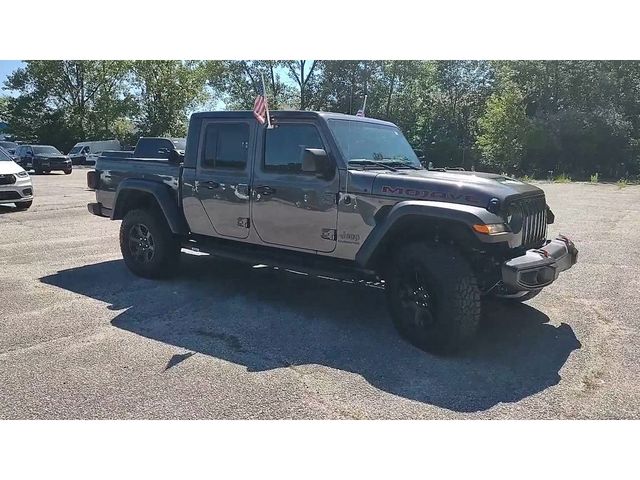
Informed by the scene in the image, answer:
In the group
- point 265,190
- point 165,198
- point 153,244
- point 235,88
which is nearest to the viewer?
point 265,190

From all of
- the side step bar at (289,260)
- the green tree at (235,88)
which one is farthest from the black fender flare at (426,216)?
the green tree at (235,88)

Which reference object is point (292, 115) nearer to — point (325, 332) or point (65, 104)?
point (325, 332)

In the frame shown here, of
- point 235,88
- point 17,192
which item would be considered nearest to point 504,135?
point 235,88

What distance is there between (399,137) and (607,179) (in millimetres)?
33307

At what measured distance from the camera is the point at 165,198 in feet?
20.4

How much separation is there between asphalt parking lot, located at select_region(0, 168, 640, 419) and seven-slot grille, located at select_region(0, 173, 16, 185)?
617 cm

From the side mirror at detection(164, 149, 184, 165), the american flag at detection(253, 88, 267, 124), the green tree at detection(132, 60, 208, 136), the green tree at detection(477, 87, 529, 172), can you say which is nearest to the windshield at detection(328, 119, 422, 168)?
the american flag at detection(253, 88, 267, 124)

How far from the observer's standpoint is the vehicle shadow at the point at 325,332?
151 inches

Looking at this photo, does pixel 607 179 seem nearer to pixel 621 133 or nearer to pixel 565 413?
pixel 621 133

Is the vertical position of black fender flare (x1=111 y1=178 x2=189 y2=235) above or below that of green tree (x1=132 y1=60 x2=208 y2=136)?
below

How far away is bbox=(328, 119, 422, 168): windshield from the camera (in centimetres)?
509

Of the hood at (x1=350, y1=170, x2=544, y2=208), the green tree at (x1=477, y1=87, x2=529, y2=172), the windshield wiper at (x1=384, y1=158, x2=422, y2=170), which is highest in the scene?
the green tree at (x1=477, y1=87, x2=529, y2=172)

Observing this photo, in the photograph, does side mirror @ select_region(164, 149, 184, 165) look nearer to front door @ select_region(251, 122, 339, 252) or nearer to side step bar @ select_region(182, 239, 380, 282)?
side step bar @ select_region(182, 239, 380, 282)

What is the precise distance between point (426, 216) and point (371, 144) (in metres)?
1.35
